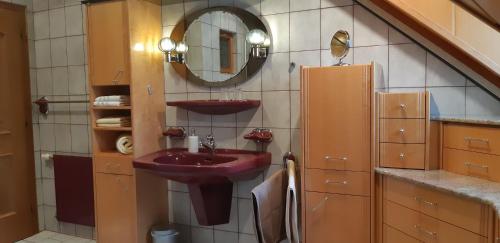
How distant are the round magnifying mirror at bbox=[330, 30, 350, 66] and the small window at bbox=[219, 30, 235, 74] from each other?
2.45 ft

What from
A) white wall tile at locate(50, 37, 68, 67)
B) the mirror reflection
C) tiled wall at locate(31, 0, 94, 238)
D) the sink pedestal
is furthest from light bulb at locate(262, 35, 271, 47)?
white wall tile at locate(50, 37, 68, 67)

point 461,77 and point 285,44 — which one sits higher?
point 285,44

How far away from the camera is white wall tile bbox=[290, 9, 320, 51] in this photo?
2.30 m

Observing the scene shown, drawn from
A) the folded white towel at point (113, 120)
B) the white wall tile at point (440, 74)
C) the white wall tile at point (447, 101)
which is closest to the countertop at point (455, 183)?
the white wall tile at point (447, 101)

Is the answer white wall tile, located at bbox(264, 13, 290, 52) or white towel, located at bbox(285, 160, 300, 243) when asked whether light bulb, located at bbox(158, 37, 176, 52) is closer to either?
white wall tile, located at bbox(264, 13, 290, 52)

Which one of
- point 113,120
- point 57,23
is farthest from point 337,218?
point 57,23

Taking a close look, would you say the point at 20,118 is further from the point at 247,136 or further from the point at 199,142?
the point at 247,136

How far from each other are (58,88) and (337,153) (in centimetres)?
264

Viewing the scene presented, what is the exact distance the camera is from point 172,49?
257 cm

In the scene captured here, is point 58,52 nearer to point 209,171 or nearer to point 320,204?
point 209,171

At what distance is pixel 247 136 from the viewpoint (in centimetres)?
242

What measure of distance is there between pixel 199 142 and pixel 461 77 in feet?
5.86

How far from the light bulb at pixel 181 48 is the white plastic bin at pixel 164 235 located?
4.42ft

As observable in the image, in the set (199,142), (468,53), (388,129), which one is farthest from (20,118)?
(468,53)
